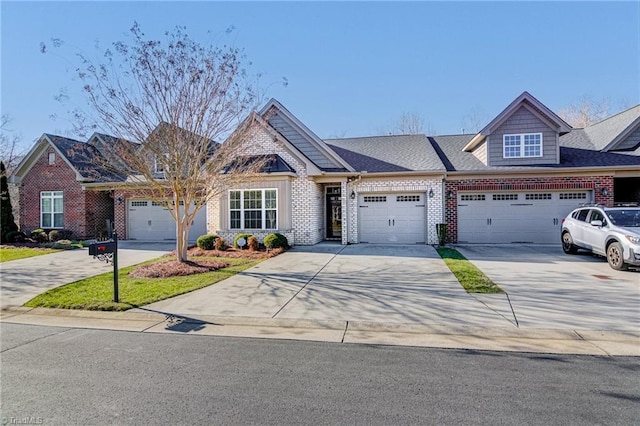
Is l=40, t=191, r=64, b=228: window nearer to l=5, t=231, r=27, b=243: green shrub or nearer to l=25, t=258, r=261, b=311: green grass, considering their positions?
l=5, t=231, r=27, b=243: green shrub

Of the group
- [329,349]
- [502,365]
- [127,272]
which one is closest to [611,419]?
[502,365]

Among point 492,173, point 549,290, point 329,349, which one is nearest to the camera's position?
point 329,349

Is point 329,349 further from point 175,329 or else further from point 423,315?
point 175,329

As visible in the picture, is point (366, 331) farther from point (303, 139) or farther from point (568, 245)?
point (303, 139)

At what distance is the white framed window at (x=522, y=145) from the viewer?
16.1 metres

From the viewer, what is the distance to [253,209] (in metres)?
15.7

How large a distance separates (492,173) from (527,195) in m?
1.84

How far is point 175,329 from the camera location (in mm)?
5742

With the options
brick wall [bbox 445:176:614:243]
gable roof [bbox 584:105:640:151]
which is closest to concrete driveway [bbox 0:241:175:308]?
brick wall [bbox 445:176:614:243]

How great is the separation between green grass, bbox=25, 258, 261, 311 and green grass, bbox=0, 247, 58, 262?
699cm

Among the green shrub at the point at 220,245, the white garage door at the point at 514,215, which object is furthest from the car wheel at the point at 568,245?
the green shrub at the point at 220,245

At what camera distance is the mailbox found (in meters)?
7.00

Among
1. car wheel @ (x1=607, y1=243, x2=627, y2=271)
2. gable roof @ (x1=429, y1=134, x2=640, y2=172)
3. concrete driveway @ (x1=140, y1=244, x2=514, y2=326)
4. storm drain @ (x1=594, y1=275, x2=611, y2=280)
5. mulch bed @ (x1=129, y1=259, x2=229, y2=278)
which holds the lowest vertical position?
concrete driveway @ (x1=140, y1=244, x2=514, y2=326)

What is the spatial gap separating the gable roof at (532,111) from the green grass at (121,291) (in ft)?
43.2
